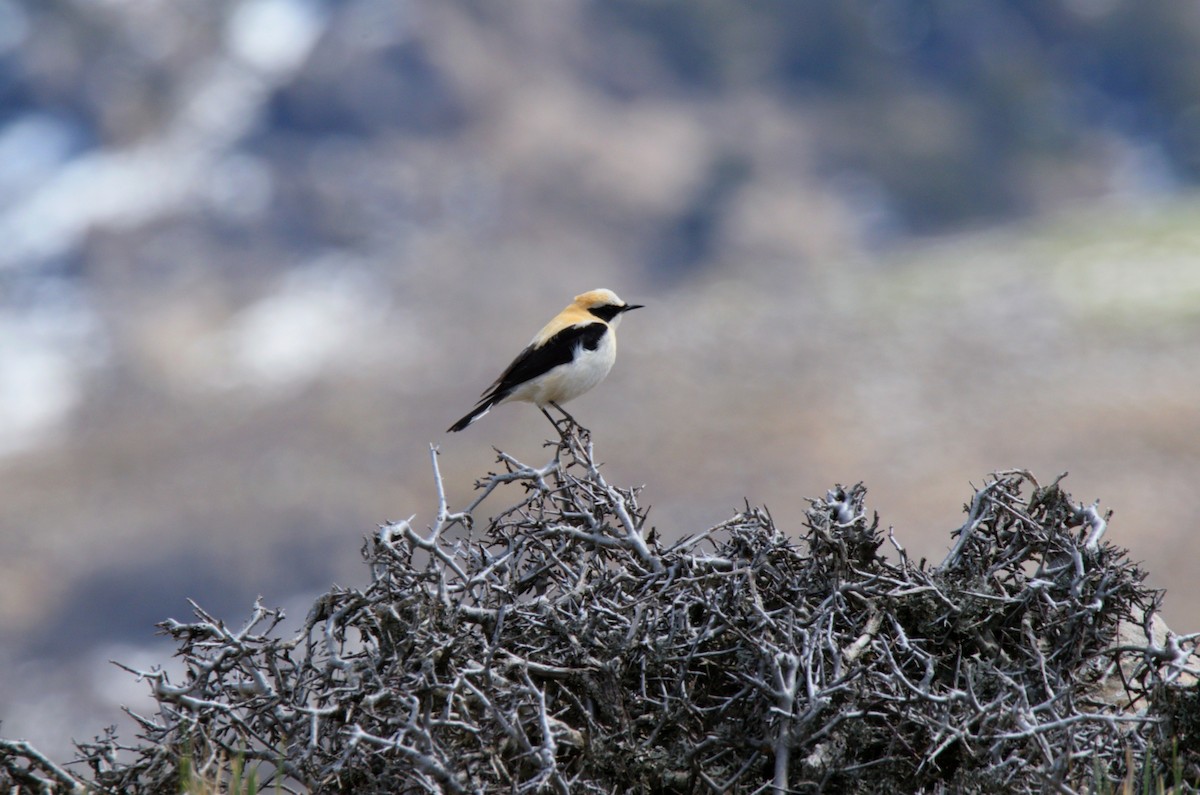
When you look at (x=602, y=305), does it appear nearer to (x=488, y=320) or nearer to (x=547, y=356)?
(x=547, y=356)

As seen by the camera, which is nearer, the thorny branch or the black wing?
the thorny branch

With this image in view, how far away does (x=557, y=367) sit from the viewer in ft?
25.9

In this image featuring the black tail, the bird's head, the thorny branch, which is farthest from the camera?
the bird's head

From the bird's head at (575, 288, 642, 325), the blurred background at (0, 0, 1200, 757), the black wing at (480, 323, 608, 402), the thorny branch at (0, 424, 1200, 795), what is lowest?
the thorny branch at (0, 424, 1200, 795)

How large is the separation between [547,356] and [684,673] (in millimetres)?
3309

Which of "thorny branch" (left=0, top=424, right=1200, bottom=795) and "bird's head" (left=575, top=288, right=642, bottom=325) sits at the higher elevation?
"bird's head" (left=575, top=288, right=642, bottom=325)

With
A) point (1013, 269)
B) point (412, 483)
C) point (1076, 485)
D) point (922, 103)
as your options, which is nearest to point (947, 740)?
point (1076, 485)

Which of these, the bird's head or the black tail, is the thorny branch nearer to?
the black tail

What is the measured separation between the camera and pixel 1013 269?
33.6 meters

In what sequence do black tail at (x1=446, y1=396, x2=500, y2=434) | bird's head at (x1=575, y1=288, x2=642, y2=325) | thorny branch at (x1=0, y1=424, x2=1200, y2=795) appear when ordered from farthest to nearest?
bird's head at (x1=575, y1=288, x2=642, y2=325)
black tail at (x1=446, y1=396, x2=500, y2=434)
thorny branch at (x1=0, y1=424, x2=1200, y2=795)

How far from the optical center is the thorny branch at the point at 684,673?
4.57m

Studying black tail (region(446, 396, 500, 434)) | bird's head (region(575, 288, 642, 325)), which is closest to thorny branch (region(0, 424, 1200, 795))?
black tail (region(446, 396, 500, 434))

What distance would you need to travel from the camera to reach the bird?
312 inches

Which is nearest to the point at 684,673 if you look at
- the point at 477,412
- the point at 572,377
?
the point at 572,377
